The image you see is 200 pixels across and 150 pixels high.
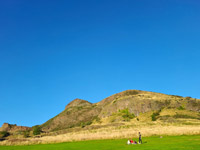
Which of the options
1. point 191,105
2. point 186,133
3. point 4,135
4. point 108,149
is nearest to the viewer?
point 108,149

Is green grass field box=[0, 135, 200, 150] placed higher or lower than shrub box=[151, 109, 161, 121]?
lower

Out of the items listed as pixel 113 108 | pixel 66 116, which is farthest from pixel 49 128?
pixel 113 108

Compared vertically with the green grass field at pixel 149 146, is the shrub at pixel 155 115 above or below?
above

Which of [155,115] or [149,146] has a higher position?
[155,115]

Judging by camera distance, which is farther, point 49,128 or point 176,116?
point 49,128

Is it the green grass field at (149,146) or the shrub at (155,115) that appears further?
the shrub at (155,115)

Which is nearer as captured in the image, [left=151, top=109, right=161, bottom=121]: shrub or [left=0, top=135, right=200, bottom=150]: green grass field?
[left=0, top=135, right=200, bottom=150]: green grass field

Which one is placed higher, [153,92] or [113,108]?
[153,92]

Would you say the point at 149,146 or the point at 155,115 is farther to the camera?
the point at 155,115

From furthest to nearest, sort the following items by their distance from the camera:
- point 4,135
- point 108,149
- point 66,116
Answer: point 66,116, point 4,135, point 108,149

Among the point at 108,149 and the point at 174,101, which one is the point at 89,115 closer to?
the point at 174,101

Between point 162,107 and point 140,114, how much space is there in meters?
14.7

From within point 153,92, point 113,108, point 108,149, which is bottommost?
point 108,149

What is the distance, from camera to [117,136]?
2272 inches
